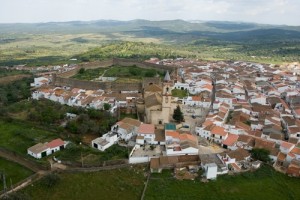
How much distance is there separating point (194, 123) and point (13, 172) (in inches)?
837

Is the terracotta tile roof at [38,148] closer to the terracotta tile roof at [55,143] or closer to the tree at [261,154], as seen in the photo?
the terracotta tile roof at [55,143]

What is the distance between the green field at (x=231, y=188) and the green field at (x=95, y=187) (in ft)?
4.80

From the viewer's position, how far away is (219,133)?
3412 cm

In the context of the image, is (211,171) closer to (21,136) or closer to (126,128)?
(126,128)

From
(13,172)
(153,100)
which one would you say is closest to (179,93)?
(153,100)

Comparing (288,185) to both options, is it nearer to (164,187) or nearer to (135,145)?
(164,187)

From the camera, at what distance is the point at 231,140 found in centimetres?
3347

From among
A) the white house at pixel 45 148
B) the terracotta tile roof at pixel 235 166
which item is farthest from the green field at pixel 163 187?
the white house at pixel 45 148

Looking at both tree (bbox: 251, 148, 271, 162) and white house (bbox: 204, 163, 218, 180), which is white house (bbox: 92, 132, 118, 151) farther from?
tree (bbox: 251, 148, 271, 162)

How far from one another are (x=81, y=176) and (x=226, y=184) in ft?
Result: 42.4

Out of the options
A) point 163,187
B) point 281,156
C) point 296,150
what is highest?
point 296,150

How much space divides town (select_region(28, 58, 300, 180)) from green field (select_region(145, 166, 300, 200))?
915mm

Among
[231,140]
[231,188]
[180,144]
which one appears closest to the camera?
[231,188]

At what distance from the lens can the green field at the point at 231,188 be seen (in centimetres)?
2597
